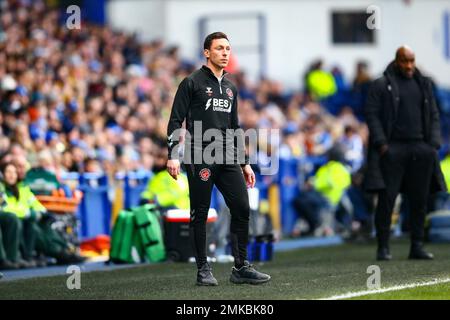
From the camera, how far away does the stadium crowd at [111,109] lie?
18.7m

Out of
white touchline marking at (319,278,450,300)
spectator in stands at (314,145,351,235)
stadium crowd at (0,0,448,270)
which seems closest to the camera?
white touchline marking at (319,278,450,300)

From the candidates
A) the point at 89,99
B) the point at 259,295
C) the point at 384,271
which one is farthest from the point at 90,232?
the point at 259,295

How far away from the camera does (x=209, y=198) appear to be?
10969 millimetres

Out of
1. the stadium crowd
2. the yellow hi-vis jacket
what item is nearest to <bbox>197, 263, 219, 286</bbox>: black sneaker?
the yellow hi-vis jacket

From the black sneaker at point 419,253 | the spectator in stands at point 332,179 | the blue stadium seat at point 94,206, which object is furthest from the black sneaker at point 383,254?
the spectator in stands at point 332,179

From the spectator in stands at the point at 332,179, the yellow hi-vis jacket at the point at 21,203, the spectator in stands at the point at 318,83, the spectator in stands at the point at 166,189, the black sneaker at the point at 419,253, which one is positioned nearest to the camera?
the black sneaker at the point at 419,253

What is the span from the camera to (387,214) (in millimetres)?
14047

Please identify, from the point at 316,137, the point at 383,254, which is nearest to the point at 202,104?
the point at 383,254

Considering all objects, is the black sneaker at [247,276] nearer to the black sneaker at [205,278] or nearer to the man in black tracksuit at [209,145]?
the man in black tracksuit at [209,145]

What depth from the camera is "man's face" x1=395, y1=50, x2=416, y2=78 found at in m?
13.8

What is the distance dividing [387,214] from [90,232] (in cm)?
550

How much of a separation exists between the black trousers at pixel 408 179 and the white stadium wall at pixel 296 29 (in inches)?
630

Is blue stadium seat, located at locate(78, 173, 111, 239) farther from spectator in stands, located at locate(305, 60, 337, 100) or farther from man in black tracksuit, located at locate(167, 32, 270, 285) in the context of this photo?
spectator in stands, located at locate(305, 60, 337, 100)

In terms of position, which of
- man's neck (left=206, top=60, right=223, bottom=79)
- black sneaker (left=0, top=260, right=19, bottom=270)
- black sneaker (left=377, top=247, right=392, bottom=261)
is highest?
man's neck (left=206, top=60, right=223, bottom=79)
